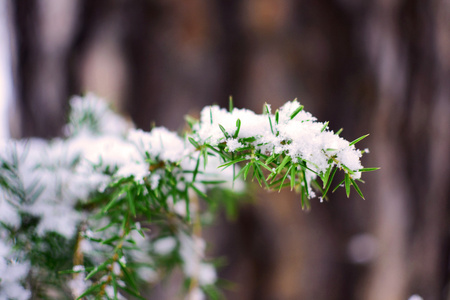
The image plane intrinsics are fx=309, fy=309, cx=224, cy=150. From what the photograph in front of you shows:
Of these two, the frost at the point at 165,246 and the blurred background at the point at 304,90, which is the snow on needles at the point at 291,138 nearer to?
the frost at the point at 165,246

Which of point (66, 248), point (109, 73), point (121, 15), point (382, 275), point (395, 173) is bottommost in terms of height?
point (382, 275)

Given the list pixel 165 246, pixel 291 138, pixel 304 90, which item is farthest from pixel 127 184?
pixel 304 90

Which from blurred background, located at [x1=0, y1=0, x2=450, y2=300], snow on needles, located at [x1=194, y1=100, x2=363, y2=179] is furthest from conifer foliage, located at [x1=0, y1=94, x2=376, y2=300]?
blurred background, located at [x1=0, y1=0, x2=450, y2=300]

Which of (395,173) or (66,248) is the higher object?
(395,173)

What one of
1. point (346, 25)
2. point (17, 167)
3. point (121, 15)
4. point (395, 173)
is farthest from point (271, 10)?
point (17, 167)

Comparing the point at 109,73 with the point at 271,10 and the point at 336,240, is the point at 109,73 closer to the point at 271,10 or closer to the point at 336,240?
the point at 271,10

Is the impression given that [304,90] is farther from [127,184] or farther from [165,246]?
[127,184]

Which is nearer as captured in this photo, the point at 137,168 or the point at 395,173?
the point at 137,168
